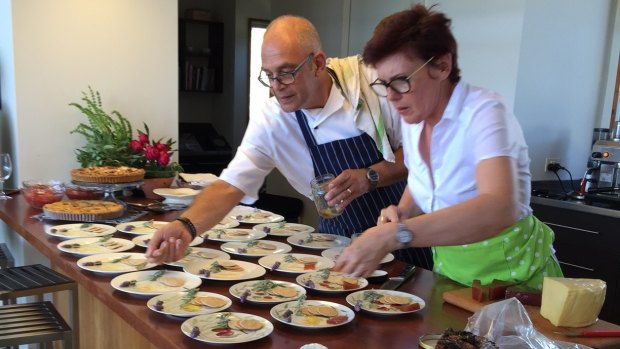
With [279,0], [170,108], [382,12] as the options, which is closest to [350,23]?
[382,12]

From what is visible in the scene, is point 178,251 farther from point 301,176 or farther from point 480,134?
point 480,134

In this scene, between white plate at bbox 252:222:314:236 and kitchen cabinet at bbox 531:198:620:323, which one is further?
kitchen cabinet at bbox 531:198:620:323

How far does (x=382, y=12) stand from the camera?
4.32 meters

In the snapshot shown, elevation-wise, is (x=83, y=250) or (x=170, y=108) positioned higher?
(x=170, y=108)

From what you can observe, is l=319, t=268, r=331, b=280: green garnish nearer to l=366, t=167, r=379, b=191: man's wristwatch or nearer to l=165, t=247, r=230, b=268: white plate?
l=165, t=247, r=230, b=268: white plate

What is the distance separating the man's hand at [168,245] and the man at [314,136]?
0.12 meters

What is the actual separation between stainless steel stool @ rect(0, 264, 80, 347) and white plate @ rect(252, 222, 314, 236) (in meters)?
0.66

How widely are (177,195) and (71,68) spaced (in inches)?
38.0

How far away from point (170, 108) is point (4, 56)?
0.86 meters

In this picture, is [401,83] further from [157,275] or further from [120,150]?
[120,150]

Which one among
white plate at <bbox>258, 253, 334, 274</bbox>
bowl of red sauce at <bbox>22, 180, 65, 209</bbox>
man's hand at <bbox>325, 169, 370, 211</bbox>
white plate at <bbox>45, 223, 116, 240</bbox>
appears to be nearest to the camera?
white plate at <bbox>258, 253, 334, 274</bbox>

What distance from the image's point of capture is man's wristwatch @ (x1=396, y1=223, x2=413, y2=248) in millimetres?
1194

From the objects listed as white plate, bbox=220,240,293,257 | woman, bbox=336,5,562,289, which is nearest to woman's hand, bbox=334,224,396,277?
woman, bbox=336,5,562,289

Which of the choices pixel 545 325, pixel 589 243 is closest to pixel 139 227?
pixel 545 325
